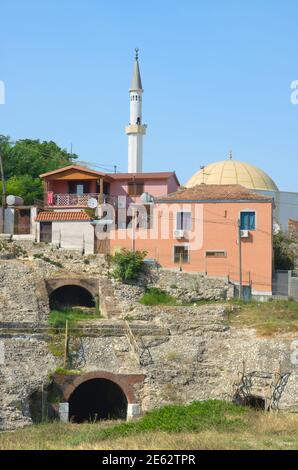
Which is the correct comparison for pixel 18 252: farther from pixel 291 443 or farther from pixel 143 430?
pixel 291 443

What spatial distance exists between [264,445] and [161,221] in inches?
830

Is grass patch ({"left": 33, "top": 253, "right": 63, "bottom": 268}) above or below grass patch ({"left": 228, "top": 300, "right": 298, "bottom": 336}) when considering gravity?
above

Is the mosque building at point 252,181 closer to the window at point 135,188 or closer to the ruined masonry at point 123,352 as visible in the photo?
Answer: the window at point 135,188

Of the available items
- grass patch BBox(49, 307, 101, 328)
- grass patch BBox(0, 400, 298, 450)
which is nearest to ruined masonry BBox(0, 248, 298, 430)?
grass patch BBox(49, 307, 101, 328)

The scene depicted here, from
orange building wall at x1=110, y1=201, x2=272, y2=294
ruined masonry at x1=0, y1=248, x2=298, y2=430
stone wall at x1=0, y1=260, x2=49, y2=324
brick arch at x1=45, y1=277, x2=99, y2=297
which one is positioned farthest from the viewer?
orange building wall at x1=110, y1=201, x2=272, y2=294

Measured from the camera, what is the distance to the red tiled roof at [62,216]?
4594 centimetres

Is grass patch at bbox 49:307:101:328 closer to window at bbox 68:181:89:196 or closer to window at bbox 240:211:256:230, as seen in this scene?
window at bbox 240:211:256:230

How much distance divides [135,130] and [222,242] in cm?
1514

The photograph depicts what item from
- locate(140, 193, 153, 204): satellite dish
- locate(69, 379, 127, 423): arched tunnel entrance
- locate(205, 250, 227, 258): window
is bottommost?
locate(69, 379, 127, 423): arched tunnel entrance

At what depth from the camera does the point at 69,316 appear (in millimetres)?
37719

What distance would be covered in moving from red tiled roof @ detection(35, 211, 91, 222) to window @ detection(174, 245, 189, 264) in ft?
18.2

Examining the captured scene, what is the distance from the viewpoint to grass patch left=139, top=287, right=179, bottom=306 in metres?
40.0

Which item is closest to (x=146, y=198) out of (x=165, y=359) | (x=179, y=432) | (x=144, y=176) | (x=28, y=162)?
(x=144, y=176)

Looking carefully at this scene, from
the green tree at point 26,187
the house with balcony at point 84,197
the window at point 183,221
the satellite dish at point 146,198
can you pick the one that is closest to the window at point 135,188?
the house with balcony at point 84,197
